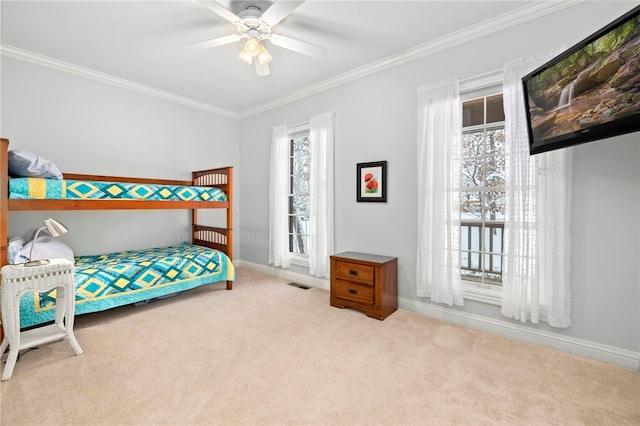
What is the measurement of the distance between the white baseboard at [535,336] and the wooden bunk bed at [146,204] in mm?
2413

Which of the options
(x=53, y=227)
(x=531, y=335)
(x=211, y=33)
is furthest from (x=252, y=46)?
(x=531, y=335)

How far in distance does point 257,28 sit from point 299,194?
89.0 inches

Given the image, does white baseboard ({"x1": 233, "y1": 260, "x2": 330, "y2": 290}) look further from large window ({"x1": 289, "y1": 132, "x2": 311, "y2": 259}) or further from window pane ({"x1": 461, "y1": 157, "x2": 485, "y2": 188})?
window pane ({"x1": 461, "y1": 157, "x2": 485, "y2": 188})

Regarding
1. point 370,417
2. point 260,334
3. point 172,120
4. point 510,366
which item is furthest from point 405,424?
point 172,120

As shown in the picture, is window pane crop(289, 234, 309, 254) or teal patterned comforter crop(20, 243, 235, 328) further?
window pane crop(289, 234, 309, 254)

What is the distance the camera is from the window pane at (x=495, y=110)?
106 inches

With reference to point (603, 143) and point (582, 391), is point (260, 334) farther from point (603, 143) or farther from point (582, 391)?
point (603, 143)

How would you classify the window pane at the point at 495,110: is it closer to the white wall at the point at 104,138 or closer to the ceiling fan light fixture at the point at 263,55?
the ceiling fan light fixture at the point at 263,55

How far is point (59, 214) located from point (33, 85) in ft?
4.66

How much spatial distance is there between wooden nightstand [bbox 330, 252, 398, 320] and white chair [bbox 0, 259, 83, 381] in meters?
2.19

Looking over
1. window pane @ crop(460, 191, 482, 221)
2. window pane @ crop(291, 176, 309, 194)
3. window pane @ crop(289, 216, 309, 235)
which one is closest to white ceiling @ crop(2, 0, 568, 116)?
window pane @ crop(291, 176, 309, 194)

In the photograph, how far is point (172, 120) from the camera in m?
4.31

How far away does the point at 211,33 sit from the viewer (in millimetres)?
2713

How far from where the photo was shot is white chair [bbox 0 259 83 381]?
6.20 ft
